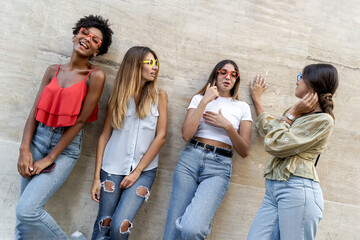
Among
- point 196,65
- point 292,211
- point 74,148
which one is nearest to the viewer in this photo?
point 292,211

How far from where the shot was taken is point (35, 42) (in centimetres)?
288

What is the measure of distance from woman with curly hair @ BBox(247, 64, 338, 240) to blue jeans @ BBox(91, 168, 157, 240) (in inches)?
37.8

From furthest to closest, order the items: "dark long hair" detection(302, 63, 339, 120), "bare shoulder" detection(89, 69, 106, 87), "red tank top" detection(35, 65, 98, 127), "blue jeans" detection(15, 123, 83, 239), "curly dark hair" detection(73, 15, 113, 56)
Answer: "curly dark hair" detection(73, 15, 113, 56)
"bare shoulder" detection(89, 69, 106, 87)
"red tank top" detection(35, 65, 98, 127)
"blue jeans" detection(15, 123, 83, 239)
"dark long hair" detection(302, 63, 339, 120)

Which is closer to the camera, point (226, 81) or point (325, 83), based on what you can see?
point (325, 83)

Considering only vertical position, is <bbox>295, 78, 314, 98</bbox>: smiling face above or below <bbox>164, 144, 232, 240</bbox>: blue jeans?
above

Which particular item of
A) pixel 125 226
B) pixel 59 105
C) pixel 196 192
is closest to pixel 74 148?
pixel 59 105

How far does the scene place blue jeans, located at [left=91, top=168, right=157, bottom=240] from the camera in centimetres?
238

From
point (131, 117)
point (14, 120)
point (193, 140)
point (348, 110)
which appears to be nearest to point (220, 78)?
point (193, 140)

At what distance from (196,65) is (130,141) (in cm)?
109

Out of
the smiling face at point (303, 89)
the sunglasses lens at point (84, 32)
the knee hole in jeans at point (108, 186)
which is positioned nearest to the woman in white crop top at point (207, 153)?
the knee hole in jeans at point (108, 186)

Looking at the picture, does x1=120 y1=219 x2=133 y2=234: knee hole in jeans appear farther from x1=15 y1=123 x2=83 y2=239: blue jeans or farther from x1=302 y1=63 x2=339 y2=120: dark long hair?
x1=302 y1=63 x2=339 y2=120: dark long hair

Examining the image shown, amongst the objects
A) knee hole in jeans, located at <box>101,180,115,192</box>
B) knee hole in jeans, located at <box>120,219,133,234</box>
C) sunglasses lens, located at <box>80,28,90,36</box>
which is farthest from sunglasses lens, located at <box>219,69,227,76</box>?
knee hole in jeans, located at <box>120,219,133,234</box>

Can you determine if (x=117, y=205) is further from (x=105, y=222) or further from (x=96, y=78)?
(x=96, y=78)

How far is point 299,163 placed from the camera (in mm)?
2053
